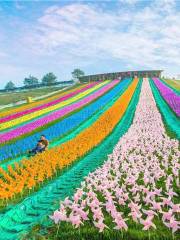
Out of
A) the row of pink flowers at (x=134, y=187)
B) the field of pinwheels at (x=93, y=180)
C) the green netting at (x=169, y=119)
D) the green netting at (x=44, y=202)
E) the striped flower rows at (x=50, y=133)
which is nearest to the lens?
the row of pink flowers at (x=134, y=187)

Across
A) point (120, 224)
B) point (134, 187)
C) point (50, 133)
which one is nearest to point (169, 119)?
point (50, 133)

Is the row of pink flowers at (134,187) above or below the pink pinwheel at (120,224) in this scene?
below

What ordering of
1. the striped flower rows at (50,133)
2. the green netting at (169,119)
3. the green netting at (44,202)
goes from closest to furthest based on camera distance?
1. the green netting at (44,202)
2. the striped flower rows at (50,133)
3. the green netting at (169,119)

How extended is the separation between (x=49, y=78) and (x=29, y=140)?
95130 mm

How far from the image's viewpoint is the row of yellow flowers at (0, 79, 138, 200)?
13.1 metres

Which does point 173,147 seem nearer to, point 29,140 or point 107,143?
point 107,143

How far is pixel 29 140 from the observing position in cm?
2627

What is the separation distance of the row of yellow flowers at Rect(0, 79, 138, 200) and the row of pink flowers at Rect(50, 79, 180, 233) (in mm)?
1948

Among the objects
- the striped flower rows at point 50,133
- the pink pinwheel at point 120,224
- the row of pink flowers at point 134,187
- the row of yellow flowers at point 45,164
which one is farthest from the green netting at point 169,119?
the pink pinwheel at point 120,224

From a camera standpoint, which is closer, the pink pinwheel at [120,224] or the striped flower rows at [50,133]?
the pink pinwheel at [120,224]

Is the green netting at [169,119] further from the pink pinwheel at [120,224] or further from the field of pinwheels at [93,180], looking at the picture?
the pink pinwheel at [120,224]

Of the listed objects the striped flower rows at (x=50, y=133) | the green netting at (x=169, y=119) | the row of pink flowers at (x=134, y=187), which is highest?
the row of pink flowers at (x=134, y=187)

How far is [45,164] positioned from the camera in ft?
51.7

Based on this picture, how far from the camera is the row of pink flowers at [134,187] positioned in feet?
26.2
